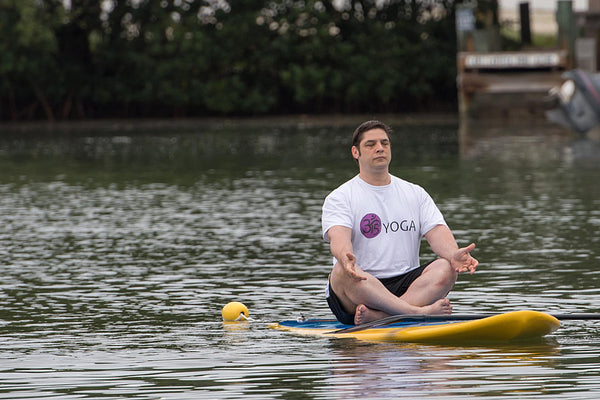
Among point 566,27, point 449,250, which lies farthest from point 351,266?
point 566,27

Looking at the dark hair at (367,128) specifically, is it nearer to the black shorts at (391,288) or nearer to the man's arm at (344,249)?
the man's arm at (344,249)

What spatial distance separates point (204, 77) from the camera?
48.9 meters

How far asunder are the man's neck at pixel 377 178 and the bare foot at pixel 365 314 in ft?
2.66

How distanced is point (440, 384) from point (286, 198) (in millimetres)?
12077

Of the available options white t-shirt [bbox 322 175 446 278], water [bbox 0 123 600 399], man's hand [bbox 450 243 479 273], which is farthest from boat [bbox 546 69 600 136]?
man's hand [bbox 450 243 479 273]

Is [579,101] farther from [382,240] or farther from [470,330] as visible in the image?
[470,330]

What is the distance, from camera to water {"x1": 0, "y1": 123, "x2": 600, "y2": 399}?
7.67 metres

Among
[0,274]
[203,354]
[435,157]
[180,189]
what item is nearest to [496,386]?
[203,354]

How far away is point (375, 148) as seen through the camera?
903cm

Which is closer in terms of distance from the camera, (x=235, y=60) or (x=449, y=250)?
(x=449, y=250)

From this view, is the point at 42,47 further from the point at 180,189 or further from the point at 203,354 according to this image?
the point at 203,354

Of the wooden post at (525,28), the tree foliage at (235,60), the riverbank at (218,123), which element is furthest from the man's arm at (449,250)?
the tree foliage at (235,60)

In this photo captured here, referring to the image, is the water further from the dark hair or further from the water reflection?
the dark hair

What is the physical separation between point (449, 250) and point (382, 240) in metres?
0.45
